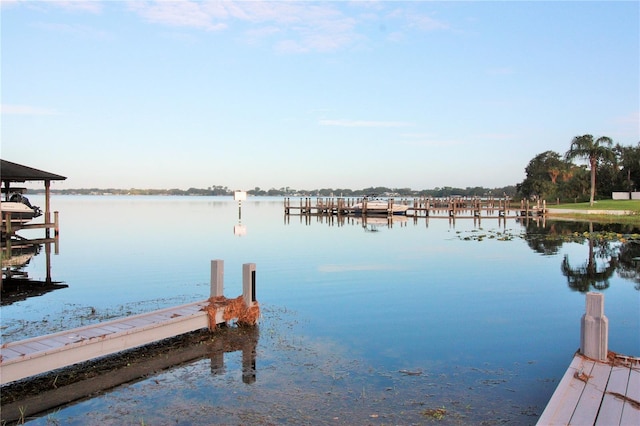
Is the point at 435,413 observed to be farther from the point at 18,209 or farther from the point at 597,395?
the point at 18,209

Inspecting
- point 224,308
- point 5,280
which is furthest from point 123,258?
point 224,308

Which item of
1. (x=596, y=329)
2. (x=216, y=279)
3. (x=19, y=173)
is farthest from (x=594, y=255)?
(x=19, y=173)

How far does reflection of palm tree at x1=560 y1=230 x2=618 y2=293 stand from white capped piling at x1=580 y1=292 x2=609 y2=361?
969cm

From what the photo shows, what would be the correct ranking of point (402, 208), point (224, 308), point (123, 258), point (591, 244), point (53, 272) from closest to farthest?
point (224, 308), point (53, 272), point (123, 258), point (591, 244), point (402, 208)

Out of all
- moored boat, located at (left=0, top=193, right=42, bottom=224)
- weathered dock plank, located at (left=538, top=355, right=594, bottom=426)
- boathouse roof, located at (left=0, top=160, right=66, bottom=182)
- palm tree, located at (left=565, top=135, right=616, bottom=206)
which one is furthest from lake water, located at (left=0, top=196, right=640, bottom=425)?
palm tree, located at (left=565, top=135, right=616, bottom=206)

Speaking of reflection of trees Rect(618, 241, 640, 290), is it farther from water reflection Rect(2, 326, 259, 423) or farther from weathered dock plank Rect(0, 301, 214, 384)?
weathered dock plank Rect(0, 301, 214, 384)

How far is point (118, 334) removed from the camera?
344 inches

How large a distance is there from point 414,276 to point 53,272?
1363cm

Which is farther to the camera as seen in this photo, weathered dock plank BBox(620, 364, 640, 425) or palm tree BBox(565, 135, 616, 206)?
palm tree BBox(565, 135, 616, 206)

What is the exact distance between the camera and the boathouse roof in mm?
28969

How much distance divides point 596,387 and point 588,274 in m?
14.6

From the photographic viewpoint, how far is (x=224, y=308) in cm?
1093

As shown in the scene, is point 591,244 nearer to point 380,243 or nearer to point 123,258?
point 380,243

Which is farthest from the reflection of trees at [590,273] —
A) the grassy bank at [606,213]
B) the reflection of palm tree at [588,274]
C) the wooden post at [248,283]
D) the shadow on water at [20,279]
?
the grassy bank at [606,213]
